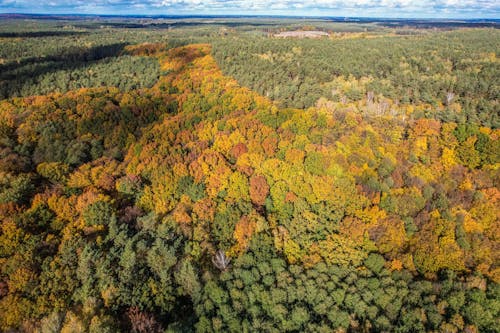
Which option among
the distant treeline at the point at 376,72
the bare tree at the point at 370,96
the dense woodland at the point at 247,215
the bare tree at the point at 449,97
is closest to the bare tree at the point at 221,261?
the dense woodland at the point at 247,215

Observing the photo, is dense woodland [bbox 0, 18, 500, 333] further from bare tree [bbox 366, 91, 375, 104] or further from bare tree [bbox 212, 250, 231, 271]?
bare tree [bbox 366, 91, 375, 104]

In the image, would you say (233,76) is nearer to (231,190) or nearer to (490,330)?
(231,190)

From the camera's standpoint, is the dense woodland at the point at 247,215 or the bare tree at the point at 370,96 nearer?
the dense woodland at the point at 247,215

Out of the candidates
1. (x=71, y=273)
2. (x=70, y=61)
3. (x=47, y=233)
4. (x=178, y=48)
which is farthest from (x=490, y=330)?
(x=70, y=61)

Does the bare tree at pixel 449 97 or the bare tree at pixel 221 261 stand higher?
the bare tree at pixel 449 97

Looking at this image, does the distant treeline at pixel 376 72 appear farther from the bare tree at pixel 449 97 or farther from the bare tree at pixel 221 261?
the bare tree at pixel 221 261

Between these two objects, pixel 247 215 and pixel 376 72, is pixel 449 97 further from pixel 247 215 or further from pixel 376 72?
pixel 247 215

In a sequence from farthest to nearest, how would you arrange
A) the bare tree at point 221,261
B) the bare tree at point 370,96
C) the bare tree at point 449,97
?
the bare tree at point 370,96 < the bare tree at point 449,97 < the bare tree at point 221,261
